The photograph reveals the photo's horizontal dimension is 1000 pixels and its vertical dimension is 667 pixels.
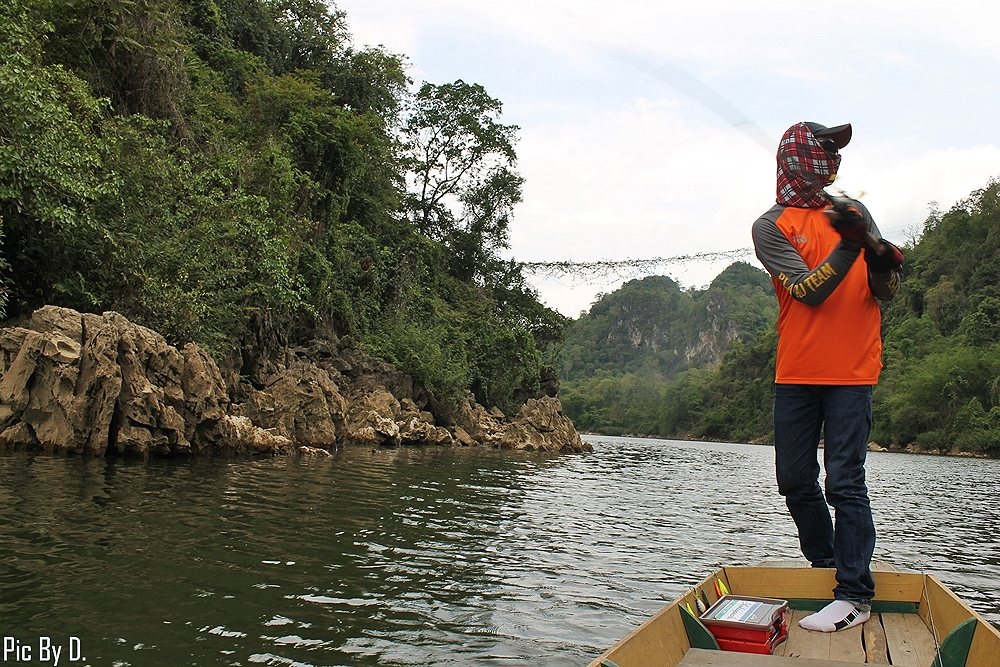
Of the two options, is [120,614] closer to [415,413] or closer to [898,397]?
[415,413]

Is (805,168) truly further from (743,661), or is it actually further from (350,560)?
(350,560)

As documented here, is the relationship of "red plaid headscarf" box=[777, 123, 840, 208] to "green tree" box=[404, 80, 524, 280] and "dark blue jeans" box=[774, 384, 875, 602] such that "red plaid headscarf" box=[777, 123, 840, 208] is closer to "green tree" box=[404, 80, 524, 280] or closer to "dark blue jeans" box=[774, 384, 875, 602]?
"dark blue jeans" box=[774, 384, 875, 602]

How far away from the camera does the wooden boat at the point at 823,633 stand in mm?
2744

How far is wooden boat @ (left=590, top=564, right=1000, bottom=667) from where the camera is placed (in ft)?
9.00

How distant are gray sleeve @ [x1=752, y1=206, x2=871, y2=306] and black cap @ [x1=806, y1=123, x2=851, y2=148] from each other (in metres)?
0.40

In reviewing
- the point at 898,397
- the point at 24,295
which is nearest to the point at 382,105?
the point at 24,295

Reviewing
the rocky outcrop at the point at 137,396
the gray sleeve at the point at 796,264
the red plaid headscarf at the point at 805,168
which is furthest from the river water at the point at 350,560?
the red plaid headscarf at the point at 805,168

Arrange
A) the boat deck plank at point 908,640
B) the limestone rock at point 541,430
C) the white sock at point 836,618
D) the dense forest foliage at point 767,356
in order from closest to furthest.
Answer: the boat deck plank at point 908,640
the white sock at point 836,618
the limestone rock at point 541,430
the dense forest foliage at point 767,356

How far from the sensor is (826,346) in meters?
3.76

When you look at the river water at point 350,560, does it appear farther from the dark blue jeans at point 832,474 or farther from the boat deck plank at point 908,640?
the boat deck plank at point 908,640

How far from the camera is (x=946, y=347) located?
64.6 metres

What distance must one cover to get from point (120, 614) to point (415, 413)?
23331mm

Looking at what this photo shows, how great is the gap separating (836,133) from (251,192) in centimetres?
1976

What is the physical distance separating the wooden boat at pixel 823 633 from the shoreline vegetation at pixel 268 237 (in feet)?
37.4
